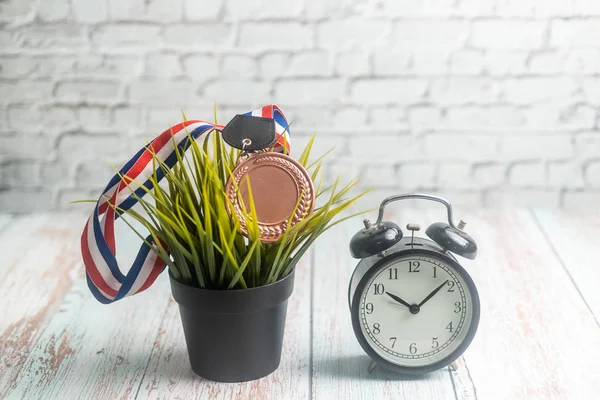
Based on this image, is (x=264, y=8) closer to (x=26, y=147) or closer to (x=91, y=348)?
(x=26, y=147)

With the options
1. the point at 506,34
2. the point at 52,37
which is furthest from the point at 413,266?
the point at 52,37

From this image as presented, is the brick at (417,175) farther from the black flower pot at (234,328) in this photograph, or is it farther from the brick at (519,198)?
the black flower pot at (234,328)

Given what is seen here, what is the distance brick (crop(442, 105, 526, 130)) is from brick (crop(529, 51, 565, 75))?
0.13m

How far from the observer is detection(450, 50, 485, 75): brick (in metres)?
2.27

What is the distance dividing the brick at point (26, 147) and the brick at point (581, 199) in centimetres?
154

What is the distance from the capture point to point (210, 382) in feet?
4.47

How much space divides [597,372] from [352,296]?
469mm

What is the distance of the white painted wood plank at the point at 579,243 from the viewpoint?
1.79m

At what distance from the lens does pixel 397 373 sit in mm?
1389

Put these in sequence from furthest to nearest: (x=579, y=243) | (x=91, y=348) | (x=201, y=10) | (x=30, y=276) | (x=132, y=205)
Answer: (x=201, y=10)
(x=579, y=243)
(x=30, y=276)
(x=91, y=348)
(x=132, y=205)

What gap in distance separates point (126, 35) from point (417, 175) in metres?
0.93

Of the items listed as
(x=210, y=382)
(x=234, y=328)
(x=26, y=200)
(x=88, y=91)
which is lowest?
(x=26, y=200)

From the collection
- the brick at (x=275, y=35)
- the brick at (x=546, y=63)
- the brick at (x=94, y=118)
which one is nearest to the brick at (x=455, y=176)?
the brick at (x=546, y=63)

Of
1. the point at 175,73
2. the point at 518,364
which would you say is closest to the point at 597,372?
the point at 518,364
